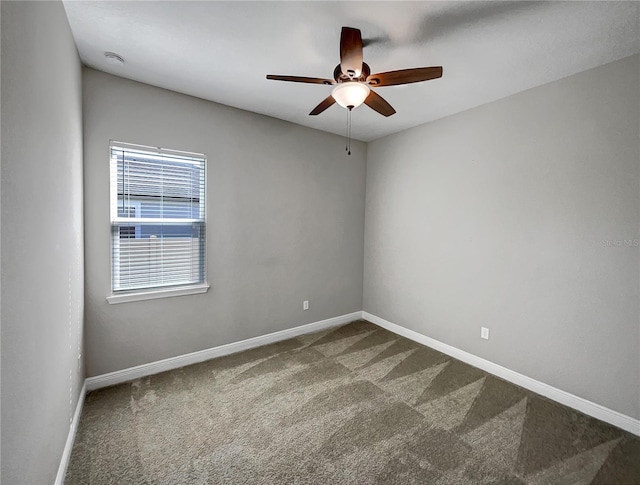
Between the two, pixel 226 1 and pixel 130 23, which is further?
pixel 130 23

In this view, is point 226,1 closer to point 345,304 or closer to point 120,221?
point 120,221

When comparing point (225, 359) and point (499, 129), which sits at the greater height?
point (499, 129)

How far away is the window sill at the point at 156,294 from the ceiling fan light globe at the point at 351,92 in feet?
7.24

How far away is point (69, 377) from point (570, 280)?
3756 millimetres

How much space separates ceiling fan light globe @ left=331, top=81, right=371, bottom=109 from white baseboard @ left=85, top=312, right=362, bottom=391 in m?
2.68

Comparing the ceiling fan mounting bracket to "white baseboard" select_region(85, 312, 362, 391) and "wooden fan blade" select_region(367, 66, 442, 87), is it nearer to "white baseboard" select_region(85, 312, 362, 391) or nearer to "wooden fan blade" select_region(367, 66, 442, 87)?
"wooden fan blade" select_region(367, 66, 442, 87)

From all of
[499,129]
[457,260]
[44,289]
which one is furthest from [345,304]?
[44,289]

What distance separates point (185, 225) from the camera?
9.61 ft

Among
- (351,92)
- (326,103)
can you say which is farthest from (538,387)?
(326,103)

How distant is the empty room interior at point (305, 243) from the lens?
1.66m

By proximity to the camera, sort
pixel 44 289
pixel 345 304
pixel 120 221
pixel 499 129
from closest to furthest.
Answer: pixel 44 289 → pixel 120 221 → pixel 499 129 → pixel 345 304

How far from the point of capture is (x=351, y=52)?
166 cm

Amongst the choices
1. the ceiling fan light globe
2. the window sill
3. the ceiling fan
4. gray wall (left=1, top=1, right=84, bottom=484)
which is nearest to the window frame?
the window sill

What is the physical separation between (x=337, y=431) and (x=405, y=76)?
7.86ft
